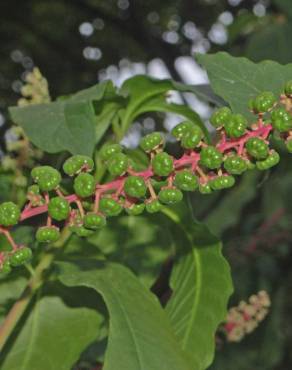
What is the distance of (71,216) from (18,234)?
37 cm

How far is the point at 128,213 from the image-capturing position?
94cm

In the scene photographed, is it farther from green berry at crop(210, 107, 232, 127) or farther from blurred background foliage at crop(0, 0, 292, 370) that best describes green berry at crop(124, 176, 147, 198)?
blurred background foliage at crop(0, 0, 292, 370)

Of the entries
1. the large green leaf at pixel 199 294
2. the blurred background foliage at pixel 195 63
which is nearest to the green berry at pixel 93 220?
the large green leaf at pixel 199 294

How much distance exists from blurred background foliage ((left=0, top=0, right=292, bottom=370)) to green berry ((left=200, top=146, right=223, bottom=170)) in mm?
1617

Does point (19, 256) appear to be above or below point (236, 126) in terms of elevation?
below

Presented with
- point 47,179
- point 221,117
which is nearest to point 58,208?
point 47,179

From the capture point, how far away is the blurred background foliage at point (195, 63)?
9.99 ft

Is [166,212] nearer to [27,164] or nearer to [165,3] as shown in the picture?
[27,164]

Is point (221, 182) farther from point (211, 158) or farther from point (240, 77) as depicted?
point (240, 77)

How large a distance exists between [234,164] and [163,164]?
0.09 meters

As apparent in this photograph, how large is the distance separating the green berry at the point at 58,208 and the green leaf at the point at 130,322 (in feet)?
0.74

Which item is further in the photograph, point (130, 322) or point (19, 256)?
point (130, 322)

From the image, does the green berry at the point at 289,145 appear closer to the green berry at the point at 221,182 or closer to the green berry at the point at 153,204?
the green berry at the point at 221,182

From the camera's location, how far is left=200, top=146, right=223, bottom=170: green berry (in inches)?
34.5
